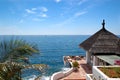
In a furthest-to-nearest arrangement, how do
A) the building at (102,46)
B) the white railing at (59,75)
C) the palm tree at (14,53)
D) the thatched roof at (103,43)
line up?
1. the thatched roof at (103,43)
2. the building at (102,46)
3. the white railing at (59,75)
4. the palm tree at (14,53)

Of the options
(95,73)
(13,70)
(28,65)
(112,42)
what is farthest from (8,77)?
(112,42)

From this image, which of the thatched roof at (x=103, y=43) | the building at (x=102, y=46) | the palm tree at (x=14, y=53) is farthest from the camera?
the thatched roof at (x=103, y=43)

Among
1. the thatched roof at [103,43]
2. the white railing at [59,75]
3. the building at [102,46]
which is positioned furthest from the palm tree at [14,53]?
the thatched roof at [103,43]

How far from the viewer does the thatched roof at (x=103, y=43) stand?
2407 cm

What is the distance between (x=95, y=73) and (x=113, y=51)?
33.0 ft

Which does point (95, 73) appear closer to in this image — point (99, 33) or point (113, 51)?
point (113, 51)

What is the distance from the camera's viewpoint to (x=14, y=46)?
7465mm

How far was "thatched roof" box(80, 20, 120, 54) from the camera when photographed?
24.1 metres

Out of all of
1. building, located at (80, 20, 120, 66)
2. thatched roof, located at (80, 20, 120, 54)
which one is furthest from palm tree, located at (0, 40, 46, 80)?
thatched roof, located at (80, 20, 120, 54)

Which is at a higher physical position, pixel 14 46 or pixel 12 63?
pixel 14 46

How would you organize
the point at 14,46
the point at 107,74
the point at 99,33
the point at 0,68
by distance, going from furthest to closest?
the point at 99,33, the point at 107,74, the point at 14,46, the point at 0,68

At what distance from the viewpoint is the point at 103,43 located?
2488cm

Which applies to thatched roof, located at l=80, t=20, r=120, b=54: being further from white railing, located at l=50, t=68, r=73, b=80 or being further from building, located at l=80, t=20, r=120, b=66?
white railing, located at l=50, t=68, r=73, b=80

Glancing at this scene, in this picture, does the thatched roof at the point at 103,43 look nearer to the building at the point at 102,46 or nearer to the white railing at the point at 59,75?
the building at the point at 102,46
